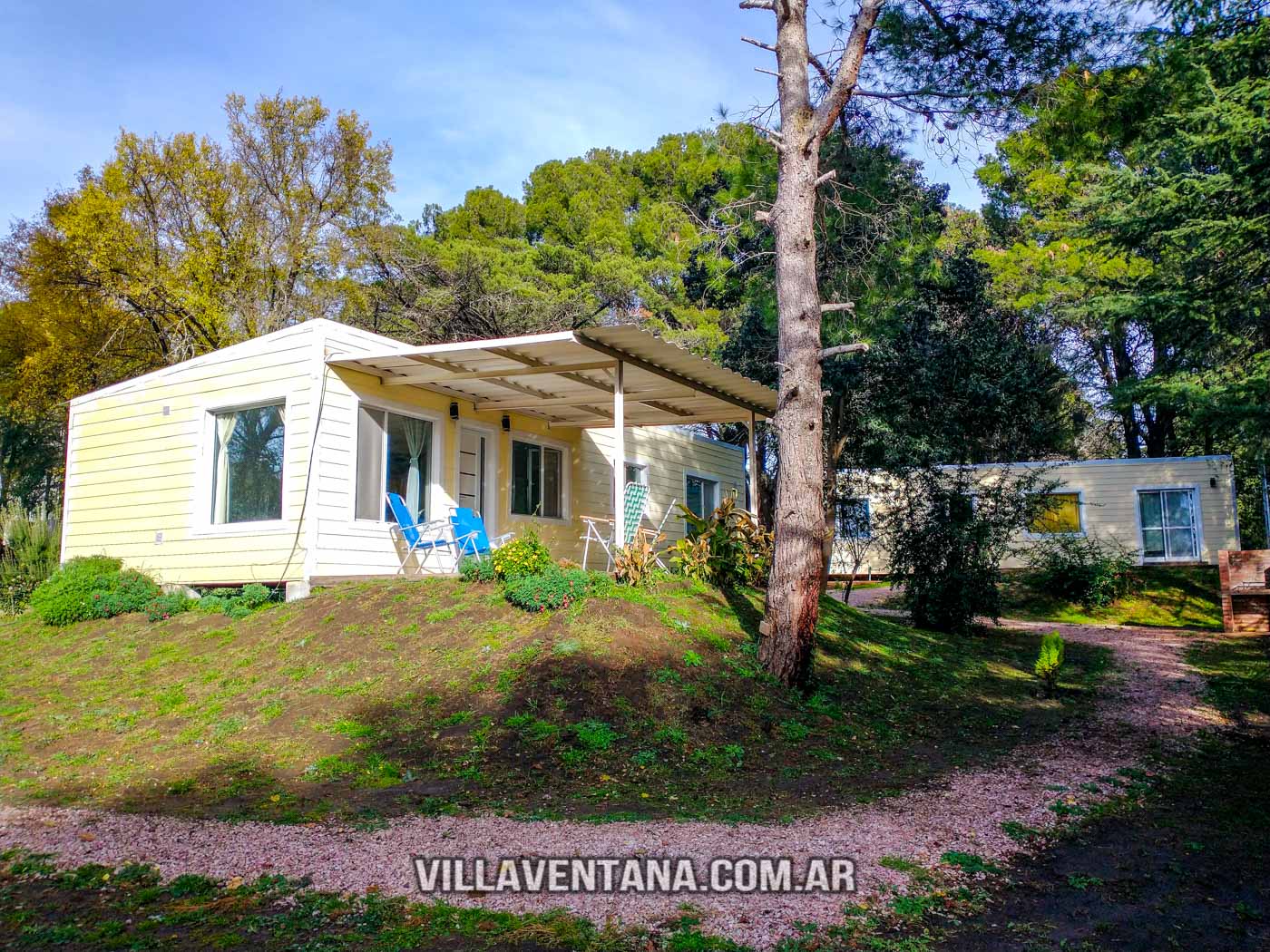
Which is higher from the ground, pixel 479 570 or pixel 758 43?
pixel 758 43

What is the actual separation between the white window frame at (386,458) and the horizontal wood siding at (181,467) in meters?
0.54

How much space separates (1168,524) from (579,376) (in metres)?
15.5

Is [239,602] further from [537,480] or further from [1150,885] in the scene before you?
Answer: [1150,885]

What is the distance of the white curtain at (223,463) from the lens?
9.95 m

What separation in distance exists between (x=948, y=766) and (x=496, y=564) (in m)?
4.24

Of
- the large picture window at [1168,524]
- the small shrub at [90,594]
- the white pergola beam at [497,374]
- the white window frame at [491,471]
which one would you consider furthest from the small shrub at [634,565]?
the large picture window at [1168,524]

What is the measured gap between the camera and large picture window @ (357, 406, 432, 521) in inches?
378

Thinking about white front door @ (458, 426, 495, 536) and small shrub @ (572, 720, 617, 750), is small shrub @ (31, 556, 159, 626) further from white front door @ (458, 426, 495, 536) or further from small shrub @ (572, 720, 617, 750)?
small shrub @ (572, 720, 617, 750)

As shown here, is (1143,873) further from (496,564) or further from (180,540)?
(180,540)

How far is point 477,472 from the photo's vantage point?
11555mm

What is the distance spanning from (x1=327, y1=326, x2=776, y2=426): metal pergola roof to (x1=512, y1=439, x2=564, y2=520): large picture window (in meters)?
0.51

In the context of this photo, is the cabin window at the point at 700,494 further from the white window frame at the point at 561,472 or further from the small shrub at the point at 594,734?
the small shrub at the point at 594,734

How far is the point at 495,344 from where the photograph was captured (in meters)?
8.41

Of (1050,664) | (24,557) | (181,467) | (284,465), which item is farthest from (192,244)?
(1050,664)
